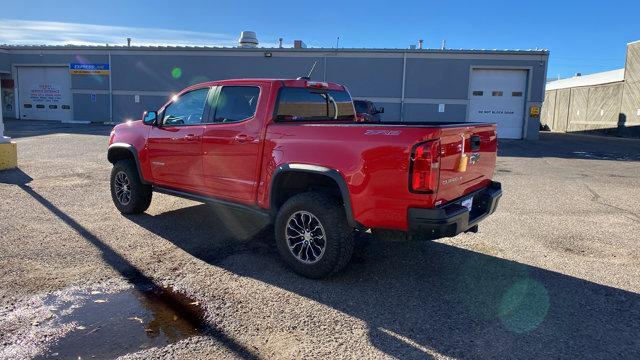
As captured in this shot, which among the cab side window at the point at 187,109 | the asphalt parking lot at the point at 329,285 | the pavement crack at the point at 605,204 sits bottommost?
the asphalt parking lot at the point at 329,285

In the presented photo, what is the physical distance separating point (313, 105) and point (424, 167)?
2090mm

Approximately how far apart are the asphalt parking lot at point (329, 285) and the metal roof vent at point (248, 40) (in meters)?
20.7

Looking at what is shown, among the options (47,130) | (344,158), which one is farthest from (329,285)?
(47,130)

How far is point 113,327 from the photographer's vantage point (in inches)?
144

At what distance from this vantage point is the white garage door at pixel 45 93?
96.1 feet

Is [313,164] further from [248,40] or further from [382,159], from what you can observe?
[248,40]

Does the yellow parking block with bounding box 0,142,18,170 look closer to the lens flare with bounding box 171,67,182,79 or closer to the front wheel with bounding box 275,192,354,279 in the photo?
the front wheel with bounding box 275,192,354,279

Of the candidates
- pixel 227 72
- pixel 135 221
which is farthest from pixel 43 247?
pixel 227 72

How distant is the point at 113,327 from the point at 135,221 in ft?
10.1

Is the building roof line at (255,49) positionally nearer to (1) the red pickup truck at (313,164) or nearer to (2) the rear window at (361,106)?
(2) the rear window at (361,106)

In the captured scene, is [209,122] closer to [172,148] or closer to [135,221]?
[172,148]

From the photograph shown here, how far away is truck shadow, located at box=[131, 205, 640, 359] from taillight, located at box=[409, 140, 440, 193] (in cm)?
104

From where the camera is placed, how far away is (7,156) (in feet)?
34.6

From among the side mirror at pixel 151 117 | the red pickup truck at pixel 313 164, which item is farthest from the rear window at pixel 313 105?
the side mirror at pixel 151 117
